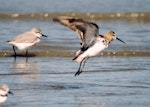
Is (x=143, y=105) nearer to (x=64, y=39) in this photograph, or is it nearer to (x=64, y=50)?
(x=64, y=50)

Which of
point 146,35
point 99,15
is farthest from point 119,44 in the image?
point 99,15

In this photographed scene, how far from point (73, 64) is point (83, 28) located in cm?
269

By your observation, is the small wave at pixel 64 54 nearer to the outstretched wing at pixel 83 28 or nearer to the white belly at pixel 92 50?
the white belly at pixel 92 50

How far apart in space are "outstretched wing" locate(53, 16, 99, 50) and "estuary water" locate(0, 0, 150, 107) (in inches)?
27.7

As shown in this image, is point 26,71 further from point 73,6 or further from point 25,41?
point 73,6

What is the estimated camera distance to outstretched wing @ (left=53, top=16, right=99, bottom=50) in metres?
9.71

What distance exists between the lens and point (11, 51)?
14.4 m

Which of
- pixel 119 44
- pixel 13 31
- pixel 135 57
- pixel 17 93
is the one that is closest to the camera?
pixel 17 93

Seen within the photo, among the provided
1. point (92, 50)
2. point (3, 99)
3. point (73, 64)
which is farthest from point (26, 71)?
point (3, 99)

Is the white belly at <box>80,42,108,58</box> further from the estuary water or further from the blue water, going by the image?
the blue water

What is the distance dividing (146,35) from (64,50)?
2.75 m

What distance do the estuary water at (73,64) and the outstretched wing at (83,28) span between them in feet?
A: 2.31

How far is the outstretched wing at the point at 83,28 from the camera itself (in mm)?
9711

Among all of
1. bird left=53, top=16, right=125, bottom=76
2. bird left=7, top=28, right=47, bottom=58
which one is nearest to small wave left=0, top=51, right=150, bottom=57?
bird left=7, top=28, right=47, bottom=58
